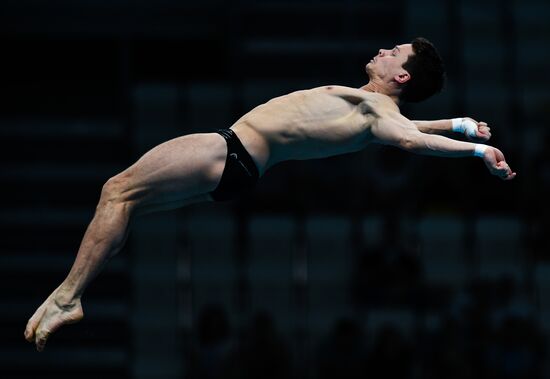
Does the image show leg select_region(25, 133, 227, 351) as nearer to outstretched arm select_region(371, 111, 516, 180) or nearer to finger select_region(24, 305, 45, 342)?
finger select_region(24, 305, 45, 342)

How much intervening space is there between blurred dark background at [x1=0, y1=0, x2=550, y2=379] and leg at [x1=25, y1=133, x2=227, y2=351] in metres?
4.34

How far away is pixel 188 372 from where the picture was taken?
12.0 metres

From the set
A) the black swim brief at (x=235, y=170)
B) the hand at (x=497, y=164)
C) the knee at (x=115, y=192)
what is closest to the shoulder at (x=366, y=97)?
the black swim brief at (x=235, y=170)

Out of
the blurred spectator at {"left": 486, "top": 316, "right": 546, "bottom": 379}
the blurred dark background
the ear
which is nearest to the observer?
the ear

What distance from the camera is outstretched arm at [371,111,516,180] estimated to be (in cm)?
716

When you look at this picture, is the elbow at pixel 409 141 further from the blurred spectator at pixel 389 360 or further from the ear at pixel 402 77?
the blurred spectator at pixel 389 360

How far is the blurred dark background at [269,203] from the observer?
12.3 metres

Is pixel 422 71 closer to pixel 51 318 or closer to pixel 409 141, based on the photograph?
pixel 409 141

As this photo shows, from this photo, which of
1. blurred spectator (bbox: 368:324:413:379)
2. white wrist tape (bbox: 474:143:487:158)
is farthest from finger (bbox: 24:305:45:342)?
blurred spectator (bbox: 368:324:413:379)

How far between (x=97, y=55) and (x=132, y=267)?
2.40 meters

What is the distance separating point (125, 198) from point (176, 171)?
36 cm

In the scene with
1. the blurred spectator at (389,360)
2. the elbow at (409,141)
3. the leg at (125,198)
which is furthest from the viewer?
the blurred spectator at (389,360)

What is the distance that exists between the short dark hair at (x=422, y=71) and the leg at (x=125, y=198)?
1.31 meters

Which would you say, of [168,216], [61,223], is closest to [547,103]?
[168,216]
